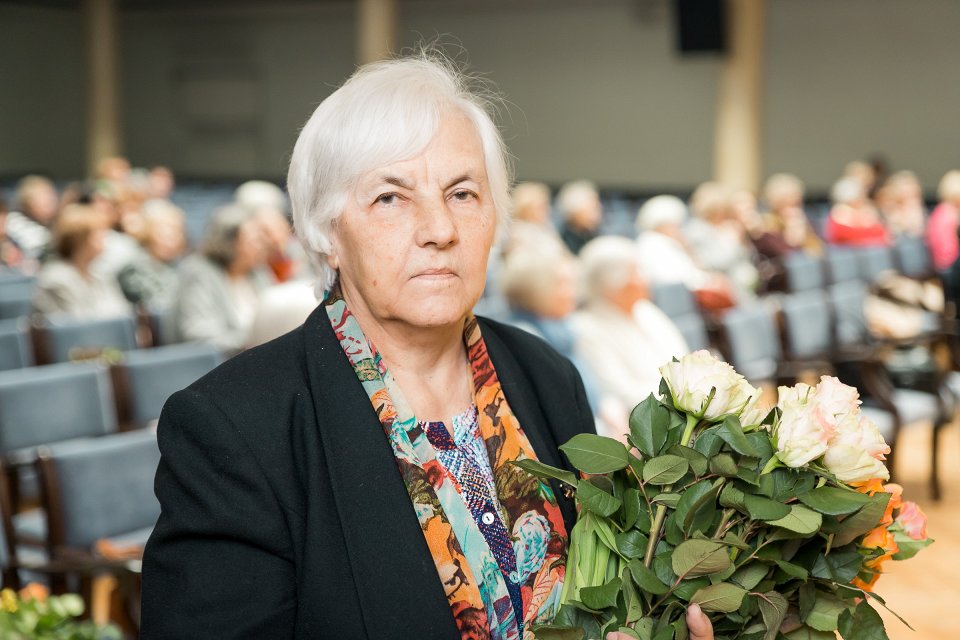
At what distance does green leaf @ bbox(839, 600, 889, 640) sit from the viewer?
1.16 m

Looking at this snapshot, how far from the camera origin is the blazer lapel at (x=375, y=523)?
117 centimetres

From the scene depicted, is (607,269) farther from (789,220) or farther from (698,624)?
(789,220)

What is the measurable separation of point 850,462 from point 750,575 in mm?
159

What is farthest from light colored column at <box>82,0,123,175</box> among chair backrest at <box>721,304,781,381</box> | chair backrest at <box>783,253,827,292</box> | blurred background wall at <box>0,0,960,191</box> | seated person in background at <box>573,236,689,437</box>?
seated person in background at <box>573,236,689,437</box>

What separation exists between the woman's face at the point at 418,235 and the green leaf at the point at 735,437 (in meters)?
0.34

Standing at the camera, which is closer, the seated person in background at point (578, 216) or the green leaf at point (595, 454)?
the green leaf at point (595, 454)

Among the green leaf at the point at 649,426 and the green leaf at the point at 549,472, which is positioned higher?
the green leaf at the point at 649,426

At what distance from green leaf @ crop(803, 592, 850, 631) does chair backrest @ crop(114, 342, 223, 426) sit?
312cm

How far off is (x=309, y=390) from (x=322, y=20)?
18.0 m

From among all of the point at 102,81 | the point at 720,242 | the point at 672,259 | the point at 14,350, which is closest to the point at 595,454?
the point at 14,350

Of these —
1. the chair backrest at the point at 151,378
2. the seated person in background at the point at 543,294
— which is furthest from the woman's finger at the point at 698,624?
the chair backrest at the point at 151,378

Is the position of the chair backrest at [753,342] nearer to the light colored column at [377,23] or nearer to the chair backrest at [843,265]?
the chair backrest at [843,265]

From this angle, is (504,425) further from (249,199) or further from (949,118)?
(949,118)

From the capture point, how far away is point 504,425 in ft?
4.50
